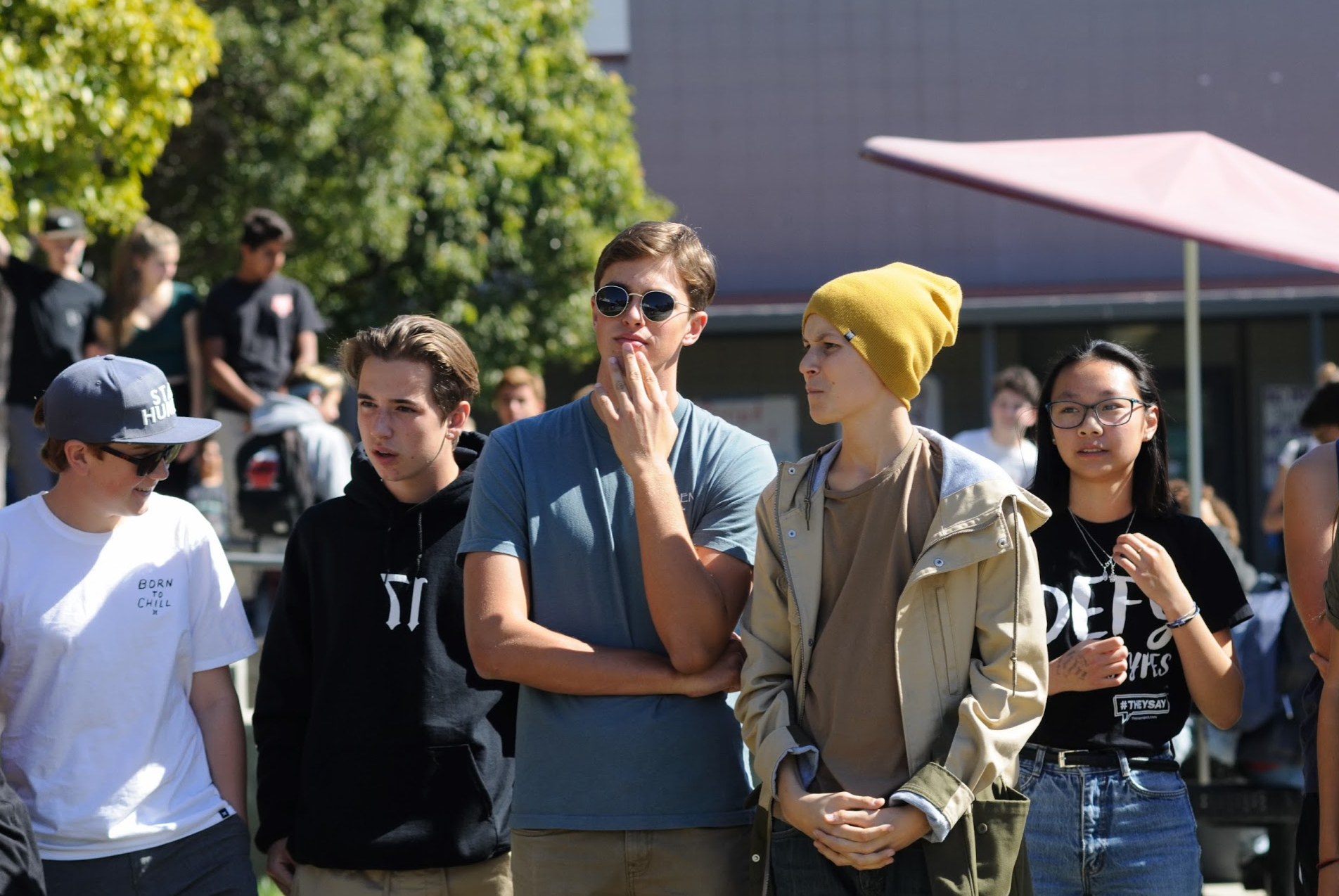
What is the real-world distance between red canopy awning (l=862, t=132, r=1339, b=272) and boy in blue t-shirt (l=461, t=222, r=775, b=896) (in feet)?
8.55

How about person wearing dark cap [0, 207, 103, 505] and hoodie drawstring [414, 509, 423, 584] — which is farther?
person wearing dark cap [0, 207, 103, 505]

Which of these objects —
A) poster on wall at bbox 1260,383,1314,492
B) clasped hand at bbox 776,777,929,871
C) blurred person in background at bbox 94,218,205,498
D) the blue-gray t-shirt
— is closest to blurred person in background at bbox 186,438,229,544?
blurred person in background at bbox 94,218,205,498

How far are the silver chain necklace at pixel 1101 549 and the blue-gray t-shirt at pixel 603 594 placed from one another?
0.81m

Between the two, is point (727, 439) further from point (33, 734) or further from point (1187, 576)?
point (33, 734)

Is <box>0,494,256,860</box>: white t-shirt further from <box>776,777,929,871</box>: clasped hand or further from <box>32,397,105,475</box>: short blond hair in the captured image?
<box>776,777,929,871</box>: clasped hand

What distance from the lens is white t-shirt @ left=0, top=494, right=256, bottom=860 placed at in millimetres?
3148

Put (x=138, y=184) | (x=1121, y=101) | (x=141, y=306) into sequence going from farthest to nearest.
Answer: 1. (x=1121, y=101)
2. (x=138, y=184)
3. (x=141, y=306)

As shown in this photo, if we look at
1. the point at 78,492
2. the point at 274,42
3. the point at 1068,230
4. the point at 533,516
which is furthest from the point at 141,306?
the point at 1068,230

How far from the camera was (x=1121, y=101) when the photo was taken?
21766 mm

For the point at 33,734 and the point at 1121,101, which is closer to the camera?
the point at 33,734

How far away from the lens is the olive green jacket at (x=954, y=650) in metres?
2.68

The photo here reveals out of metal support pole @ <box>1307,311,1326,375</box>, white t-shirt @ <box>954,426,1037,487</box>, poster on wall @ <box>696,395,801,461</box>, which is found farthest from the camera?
poster on wall @ <box>696,395,801,461</box>

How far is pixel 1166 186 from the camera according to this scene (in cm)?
549

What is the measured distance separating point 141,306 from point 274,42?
8057mm
